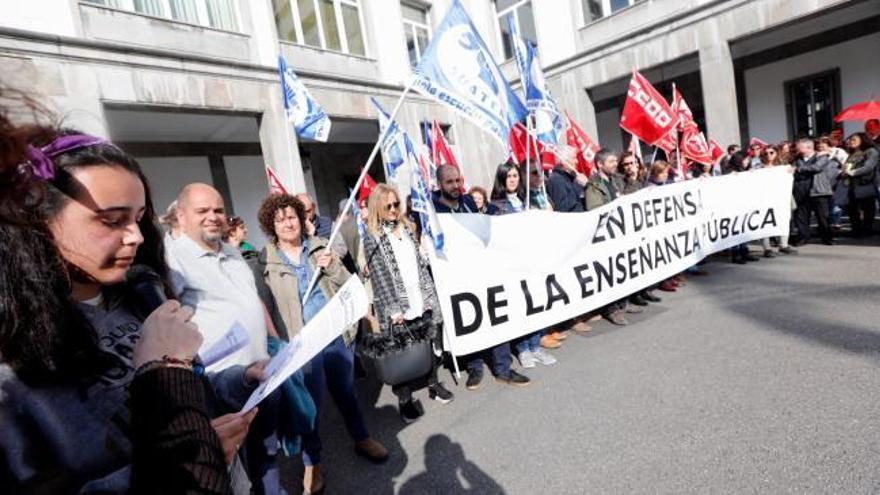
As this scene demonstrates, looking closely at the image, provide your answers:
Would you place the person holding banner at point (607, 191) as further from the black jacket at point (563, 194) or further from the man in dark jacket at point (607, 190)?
the black jacket at point (563, 194)

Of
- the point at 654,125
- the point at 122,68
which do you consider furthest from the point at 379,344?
the point at 122,68

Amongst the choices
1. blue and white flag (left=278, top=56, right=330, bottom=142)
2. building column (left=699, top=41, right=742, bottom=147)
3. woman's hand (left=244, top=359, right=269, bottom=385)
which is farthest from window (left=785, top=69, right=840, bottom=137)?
woman's hand (left=244, top=359, right=269, bottom=385)

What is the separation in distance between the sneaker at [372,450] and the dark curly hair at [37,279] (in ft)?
7.52

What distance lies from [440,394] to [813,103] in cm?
1507

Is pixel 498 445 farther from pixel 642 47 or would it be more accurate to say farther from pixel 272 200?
pixel 642 47

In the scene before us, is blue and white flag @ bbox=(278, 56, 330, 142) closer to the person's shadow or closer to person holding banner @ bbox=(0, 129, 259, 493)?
the person's shadow

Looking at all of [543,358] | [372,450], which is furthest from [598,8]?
[372,450]

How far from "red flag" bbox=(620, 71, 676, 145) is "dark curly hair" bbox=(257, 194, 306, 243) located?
16.1 feet

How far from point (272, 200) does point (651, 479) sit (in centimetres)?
284

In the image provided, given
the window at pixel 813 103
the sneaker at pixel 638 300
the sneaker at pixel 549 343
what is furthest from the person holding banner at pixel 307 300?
the window at pixel 813 103

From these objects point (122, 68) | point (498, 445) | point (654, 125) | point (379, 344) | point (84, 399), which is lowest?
point (498, 445)

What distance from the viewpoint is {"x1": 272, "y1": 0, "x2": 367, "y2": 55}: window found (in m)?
10.6

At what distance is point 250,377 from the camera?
150 cm

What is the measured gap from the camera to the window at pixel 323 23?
10.6m
